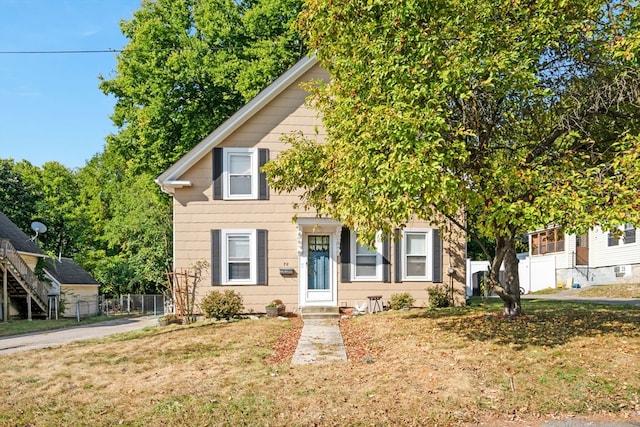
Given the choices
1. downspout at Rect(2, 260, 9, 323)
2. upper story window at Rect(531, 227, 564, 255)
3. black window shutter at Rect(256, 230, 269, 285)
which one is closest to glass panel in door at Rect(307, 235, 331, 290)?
black window shutter at Rect(256, 230, 269, 285)

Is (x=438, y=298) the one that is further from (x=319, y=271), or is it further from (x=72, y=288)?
(x=72, y=288)

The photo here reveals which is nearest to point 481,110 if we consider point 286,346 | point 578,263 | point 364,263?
point 286,346

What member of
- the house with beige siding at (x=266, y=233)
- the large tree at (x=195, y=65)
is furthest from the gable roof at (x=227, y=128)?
the large tree at (x=195, y=65)

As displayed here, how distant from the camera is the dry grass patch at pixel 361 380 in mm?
6238

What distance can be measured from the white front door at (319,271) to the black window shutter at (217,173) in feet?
9.63

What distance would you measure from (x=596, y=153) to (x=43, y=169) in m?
41.4

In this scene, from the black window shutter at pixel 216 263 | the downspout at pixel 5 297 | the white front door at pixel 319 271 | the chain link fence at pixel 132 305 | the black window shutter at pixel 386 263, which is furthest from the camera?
the chain link fence at pixel 132 305

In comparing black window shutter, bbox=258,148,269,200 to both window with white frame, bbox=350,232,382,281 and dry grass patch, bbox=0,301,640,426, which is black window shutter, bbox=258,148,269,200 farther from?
dry grass patch, bbox=0,301,640,426

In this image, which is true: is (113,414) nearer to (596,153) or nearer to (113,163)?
(596,153)

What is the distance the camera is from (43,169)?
41156 mm

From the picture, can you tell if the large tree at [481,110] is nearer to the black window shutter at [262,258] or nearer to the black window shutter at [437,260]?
the black window shutter at [437,260]

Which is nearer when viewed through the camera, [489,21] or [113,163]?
[489,21]

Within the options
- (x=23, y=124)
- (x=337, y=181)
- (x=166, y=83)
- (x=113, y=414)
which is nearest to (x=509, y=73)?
(x=337, y=181)

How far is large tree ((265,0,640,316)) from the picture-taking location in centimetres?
757
